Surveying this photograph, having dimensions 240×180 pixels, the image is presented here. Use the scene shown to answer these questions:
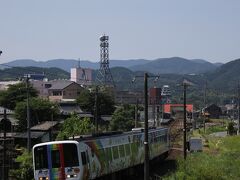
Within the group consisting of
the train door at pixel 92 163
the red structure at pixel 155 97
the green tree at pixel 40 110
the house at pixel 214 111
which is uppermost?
the red structure at pixel 155 97

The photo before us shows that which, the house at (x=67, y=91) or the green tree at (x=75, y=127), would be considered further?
the house at (x=67, y=91)

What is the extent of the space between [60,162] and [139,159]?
9383 millimetres

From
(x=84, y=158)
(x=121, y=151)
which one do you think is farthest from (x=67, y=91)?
(x=84, y=158)

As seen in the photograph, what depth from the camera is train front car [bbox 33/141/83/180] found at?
18.3 m

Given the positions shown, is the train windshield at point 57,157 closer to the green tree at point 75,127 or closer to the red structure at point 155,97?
the green tree at point 75,127

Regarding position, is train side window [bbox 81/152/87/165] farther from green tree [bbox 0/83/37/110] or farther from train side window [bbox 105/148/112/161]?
green tree [bbox 0/83/37/110]

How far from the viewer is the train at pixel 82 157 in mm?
18359

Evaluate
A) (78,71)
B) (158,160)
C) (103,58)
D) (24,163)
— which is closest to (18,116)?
(158,160)

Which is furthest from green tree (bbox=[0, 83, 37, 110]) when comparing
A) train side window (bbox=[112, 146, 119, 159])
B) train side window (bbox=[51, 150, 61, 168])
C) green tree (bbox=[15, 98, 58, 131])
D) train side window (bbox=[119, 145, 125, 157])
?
train side window (bbox=[51, 150, 61, 168])

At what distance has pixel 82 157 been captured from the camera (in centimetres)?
1869

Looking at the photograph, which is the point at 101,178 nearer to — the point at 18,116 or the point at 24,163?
the point at 24,163

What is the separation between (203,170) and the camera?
71.8 ft

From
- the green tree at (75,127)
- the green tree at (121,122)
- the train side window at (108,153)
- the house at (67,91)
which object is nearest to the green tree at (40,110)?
the green tree at (121,122)

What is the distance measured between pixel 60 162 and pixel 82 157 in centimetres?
85
